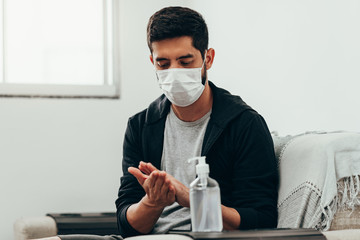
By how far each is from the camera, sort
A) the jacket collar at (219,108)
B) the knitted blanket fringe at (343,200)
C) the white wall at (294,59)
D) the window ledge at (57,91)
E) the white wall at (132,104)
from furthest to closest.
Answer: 1. the window ledge at (57,91)
2. the white wall at (132,104)
3. the white wall at (294,59)
4. the jacket collar at (219,108)
5. the knitted blanket fringe at (343,200)

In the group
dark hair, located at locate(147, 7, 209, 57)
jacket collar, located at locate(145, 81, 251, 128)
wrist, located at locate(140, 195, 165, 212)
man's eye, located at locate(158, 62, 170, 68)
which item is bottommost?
wrist, located at locate(140, 195, 165, 212)

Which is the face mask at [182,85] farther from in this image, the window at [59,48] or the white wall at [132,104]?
the window at [59,48]

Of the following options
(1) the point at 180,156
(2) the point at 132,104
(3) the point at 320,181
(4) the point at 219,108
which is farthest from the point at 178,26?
(2) the point at 132,104

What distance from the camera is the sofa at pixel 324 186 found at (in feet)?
4.75

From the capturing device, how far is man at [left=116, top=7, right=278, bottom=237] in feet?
5.01

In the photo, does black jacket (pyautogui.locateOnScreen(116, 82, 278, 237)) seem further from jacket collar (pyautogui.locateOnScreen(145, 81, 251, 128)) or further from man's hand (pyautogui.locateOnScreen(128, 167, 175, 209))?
man's hand (pyautogui.locateOnScreen(128, 167, 175, 209))

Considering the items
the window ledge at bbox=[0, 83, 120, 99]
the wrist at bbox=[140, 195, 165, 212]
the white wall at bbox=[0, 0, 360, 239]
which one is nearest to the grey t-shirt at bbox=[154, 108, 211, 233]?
the wrist at bbox=[140, 195, 165, 212]

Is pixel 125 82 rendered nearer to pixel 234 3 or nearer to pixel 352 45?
pixel 234 3

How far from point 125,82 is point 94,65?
0.76ft

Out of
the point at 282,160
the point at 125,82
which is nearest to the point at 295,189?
the point at 282,160

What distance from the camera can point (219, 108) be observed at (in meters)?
1.67

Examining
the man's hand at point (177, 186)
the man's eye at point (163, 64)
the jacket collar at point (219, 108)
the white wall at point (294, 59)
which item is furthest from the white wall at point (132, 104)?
the man's hand at point (177, 186)

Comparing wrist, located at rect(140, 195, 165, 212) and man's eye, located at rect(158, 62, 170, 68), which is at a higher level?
man's eye, located at rect(158, 62, 170, 68)

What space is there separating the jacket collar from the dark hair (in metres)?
0.14
